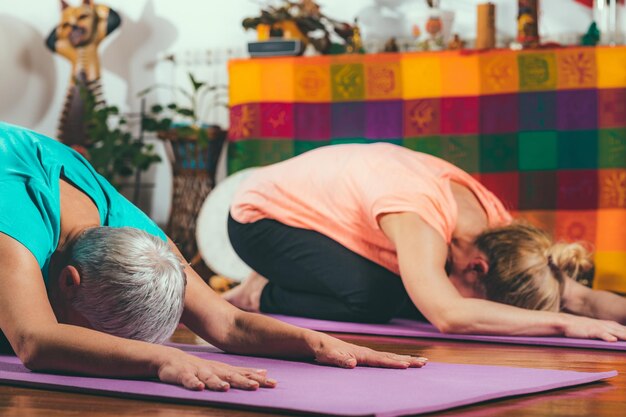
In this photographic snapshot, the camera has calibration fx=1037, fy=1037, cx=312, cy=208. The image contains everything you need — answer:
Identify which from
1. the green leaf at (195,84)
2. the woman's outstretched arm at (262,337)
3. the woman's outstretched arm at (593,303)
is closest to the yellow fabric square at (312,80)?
the green leaf at (195,84)

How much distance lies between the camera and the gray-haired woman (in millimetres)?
1568

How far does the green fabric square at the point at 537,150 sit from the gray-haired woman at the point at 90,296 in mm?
2058

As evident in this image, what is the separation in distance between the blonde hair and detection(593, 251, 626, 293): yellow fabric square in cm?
112

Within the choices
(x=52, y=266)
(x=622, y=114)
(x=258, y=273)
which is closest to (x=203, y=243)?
(x=258, y=273)

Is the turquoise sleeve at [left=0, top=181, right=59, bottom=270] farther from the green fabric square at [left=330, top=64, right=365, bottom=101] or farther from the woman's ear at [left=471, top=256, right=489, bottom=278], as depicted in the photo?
the green fabric square at [left=330, top=64, right=365, bottom=101]

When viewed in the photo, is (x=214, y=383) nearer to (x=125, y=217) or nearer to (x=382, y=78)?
(x=125, y=217)

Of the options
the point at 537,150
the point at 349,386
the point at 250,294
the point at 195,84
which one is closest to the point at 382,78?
the point at 537,150

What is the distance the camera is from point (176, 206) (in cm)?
458

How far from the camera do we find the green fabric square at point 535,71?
3828mm

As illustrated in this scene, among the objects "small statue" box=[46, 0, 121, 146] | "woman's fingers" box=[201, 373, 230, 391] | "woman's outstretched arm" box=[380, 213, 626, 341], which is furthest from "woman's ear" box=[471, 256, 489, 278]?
"small statue" box=[46, 0, 121, 146]

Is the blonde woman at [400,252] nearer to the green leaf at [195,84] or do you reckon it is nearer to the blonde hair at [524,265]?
the blonde hair at [524,265]

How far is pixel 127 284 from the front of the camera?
5.28ft

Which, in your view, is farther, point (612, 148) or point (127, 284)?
point (612, 148)

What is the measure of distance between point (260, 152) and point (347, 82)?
438mm
